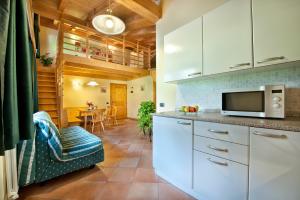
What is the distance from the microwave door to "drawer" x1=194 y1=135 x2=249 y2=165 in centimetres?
40

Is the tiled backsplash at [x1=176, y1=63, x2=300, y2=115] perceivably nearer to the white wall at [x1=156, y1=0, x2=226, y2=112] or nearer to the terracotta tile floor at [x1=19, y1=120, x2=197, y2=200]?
the white wall at [x1=156, y1=0, x2=226, y2=112]

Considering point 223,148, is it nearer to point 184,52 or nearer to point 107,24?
point 184,52

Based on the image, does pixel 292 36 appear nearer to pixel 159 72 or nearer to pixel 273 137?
pixel 273 137

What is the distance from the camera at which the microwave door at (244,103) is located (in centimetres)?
131

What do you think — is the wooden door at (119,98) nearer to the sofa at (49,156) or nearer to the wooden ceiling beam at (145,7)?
the wooden ceiling beam at (145,7)

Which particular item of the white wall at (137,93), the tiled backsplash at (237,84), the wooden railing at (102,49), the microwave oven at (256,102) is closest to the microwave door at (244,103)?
the microwave oven at (256,102)

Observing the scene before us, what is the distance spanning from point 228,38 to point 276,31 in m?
0.39

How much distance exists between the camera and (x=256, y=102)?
1346 millimetres

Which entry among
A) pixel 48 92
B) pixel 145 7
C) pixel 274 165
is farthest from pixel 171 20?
pixel 48 92

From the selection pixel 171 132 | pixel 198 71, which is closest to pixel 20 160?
pixel 171 132

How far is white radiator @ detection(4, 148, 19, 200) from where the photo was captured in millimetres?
1483

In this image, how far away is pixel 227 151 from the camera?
123 centimetres

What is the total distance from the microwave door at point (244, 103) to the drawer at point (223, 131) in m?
0.32

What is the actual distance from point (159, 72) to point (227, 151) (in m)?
1.82
